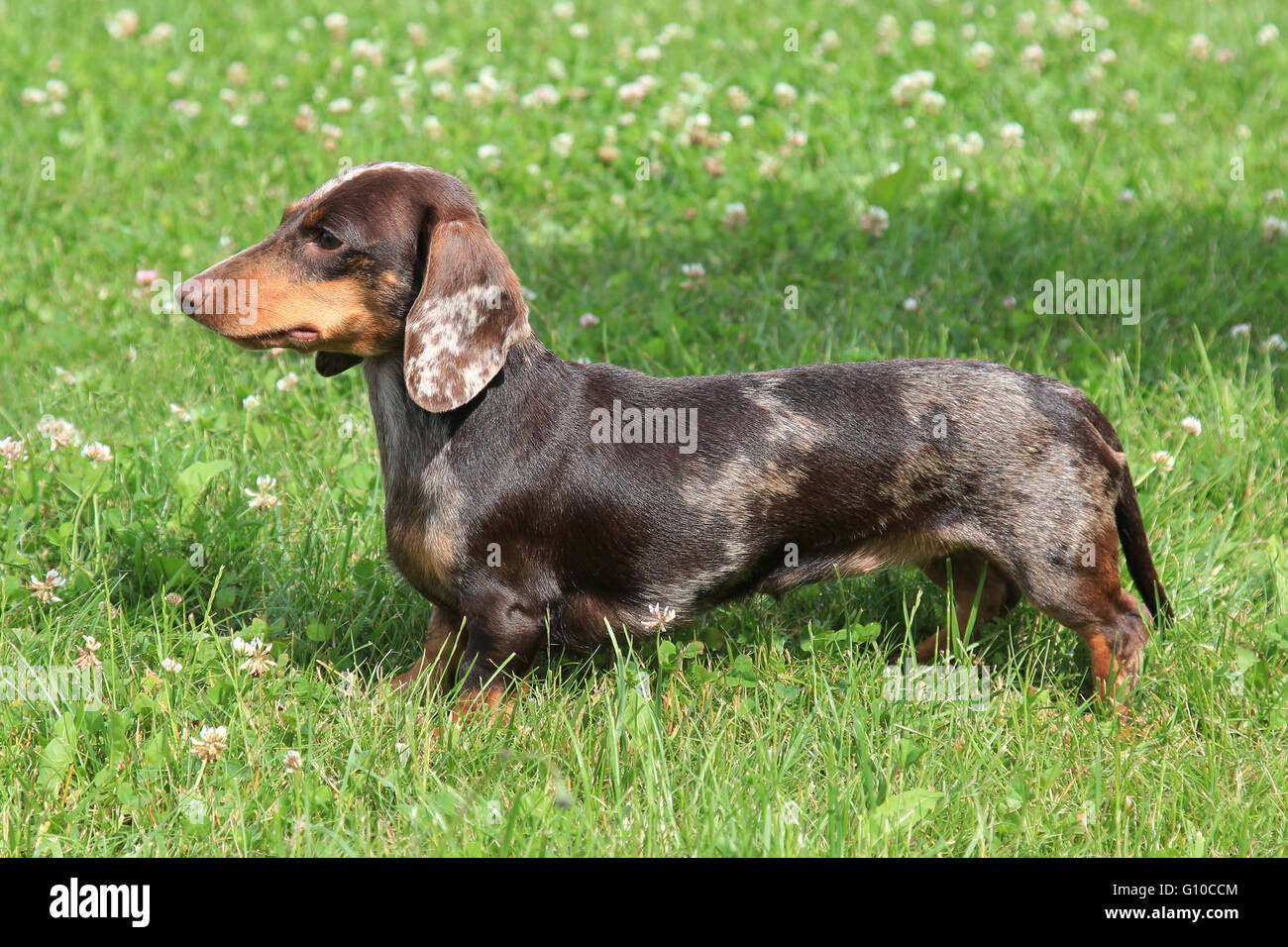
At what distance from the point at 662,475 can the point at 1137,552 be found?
56.6 inches

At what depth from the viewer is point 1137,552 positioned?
375 centimetres

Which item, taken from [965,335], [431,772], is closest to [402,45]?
[965,335]

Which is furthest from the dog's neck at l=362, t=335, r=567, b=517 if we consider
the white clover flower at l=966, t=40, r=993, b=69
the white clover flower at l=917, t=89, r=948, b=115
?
the white clover flower at l=966, t=40, r=993, b=69

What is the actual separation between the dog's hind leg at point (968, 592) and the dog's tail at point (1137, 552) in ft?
1.18

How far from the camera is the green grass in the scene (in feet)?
10.3

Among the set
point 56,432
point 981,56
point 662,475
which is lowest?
point 56,432

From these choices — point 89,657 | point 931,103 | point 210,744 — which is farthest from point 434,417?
point 931,103

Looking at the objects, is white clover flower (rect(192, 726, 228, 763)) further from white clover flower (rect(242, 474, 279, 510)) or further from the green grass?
white clover flower (rect(242, 474, 279, 510))

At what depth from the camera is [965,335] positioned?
215 inches

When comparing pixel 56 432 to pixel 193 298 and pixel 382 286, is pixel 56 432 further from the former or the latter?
pixel 382 286

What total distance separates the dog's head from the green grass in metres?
0.93

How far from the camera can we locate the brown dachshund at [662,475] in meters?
3.36

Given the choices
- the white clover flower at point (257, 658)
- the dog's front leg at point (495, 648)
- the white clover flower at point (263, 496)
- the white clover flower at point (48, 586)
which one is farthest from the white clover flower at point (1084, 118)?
the white clover flower at point (48, 586)

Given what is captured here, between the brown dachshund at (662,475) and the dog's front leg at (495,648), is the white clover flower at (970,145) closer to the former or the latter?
the brown dachshund at (662,475)
